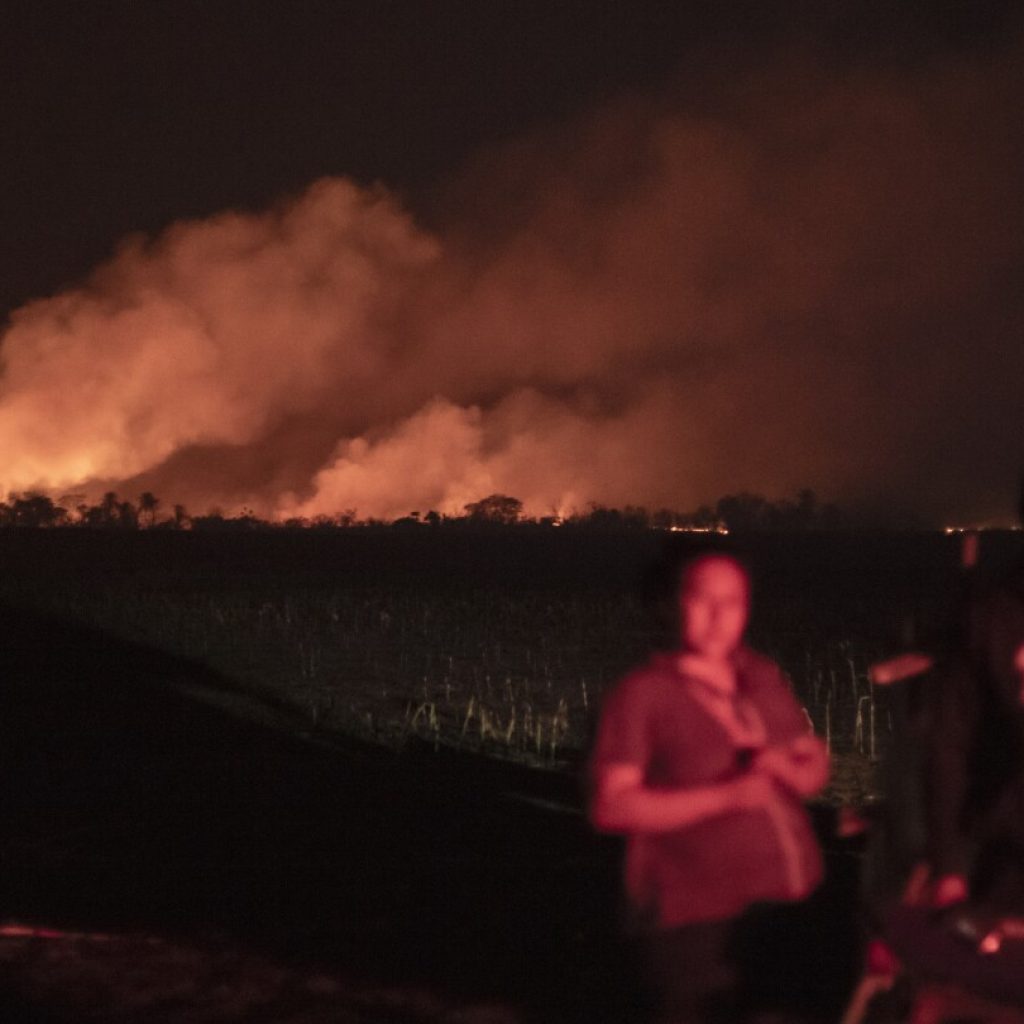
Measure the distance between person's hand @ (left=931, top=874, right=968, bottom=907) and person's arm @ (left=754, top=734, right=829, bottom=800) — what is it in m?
0.27

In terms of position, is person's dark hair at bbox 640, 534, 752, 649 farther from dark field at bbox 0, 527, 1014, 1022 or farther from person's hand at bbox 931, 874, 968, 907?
person's hand at bbox 931, 874, 968, 907

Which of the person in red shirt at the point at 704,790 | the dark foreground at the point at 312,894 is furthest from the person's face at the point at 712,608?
the dark foreground at the point at 312,894

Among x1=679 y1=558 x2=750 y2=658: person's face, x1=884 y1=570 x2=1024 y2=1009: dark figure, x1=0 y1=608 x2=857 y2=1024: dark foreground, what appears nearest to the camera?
x1=884 y1=570 x2=1024 y2=1009: dark figure

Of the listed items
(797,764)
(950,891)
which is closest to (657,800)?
(797,764)

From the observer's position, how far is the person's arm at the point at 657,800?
287 centimetres

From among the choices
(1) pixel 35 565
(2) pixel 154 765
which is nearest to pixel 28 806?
(2) pixel 154 765

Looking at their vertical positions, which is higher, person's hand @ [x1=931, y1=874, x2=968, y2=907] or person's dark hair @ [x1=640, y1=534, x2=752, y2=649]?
person's dark hair @ [x1=640, y1=534, x2=752, y2=649]

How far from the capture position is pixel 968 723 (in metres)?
2.94

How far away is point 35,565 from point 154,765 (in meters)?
60.9

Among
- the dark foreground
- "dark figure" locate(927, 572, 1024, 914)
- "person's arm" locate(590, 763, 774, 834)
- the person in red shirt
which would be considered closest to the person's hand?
"dark figure" locate(927, 572, 1024, 914)

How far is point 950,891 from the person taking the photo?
2.86 metres

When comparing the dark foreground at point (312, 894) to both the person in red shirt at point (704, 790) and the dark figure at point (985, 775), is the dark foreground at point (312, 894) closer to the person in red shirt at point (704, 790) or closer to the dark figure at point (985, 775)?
the person in red shirt at point (704, 790)

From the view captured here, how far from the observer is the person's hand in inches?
112

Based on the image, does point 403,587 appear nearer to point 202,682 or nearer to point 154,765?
point 202,682
